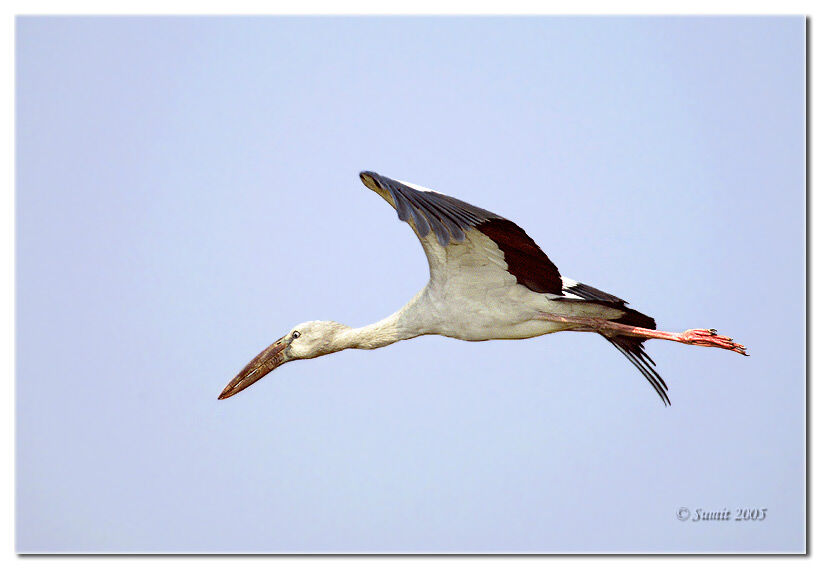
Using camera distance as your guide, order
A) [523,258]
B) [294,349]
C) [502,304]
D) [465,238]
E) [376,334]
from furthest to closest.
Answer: [294,349] < [376,334] < [502,304] < [523,258] < [465,238]

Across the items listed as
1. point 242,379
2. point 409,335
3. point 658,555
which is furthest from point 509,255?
point 658,555

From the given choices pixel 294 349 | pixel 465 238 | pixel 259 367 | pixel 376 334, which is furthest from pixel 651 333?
pixel 259 367

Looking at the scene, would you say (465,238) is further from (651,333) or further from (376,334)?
(651,333)

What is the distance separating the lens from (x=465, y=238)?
784 centimetres

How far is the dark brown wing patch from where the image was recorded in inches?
327

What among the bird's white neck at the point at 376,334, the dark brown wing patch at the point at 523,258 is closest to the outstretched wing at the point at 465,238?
the dark brown wing patch at the point at 523,258

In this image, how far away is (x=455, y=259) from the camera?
350 inches

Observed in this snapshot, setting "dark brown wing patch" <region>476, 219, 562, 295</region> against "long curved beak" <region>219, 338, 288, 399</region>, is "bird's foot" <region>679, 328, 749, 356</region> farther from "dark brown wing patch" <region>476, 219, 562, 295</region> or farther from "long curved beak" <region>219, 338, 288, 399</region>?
"long curved beak" <region>219, 338, 288, 399</region>

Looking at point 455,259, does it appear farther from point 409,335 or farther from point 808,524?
point 808,524

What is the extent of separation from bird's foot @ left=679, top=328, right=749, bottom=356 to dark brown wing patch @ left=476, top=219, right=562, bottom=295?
121 cm

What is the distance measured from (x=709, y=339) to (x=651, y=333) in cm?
51

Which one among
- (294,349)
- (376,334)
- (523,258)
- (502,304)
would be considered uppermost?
(523,258)

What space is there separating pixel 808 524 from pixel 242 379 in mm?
6723

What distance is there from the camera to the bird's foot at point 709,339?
8930mm
